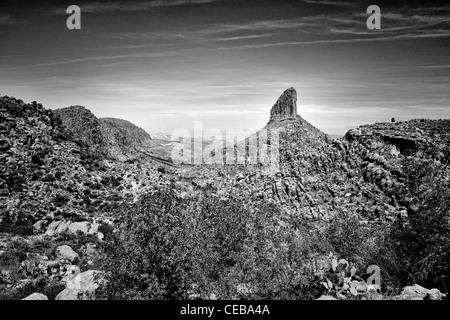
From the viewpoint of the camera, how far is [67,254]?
74.5 ft

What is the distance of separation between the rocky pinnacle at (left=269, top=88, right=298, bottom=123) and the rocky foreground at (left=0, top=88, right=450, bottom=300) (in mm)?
69263

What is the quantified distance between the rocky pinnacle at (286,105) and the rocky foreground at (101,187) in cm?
6926

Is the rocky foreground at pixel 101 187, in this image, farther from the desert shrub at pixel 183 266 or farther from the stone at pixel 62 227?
the desert shrub at pixel 183 266

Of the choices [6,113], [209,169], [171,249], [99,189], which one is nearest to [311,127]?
[209,169]

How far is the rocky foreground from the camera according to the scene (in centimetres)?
2000

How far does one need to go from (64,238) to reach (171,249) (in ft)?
61.7

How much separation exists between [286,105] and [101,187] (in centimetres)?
10944

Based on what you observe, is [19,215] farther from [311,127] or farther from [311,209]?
[311,127]

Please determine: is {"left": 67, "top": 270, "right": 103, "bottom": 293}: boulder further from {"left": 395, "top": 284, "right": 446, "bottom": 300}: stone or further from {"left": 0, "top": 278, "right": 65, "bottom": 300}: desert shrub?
{"left": 395, "top": 284, "right": 446, "bottom": 300}: stone

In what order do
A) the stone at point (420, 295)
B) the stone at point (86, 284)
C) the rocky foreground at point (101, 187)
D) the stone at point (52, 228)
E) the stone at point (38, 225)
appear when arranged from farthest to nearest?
the stone at point (38, 225)
the stone at point (52, 228)
the rocky foreground at point (101, 187)
the stone at point (86, 284)
the stone at point (420, 295)

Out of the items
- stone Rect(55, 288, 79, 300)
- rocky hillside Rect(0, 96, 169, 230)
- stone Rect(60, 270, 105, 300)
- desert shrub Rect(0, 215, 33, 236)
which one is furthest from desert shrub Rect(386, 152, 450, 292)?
rocky hillside Rect(0, 96, 169, 230)

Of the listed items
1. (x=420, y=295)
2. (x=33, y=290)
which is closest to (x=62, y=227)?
(x=33, y=290)

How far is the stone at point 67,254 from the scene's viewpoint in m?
22.4

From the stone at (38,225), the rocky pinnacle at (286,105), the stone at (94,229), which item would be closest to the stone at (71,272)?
the stone at (94,229)
